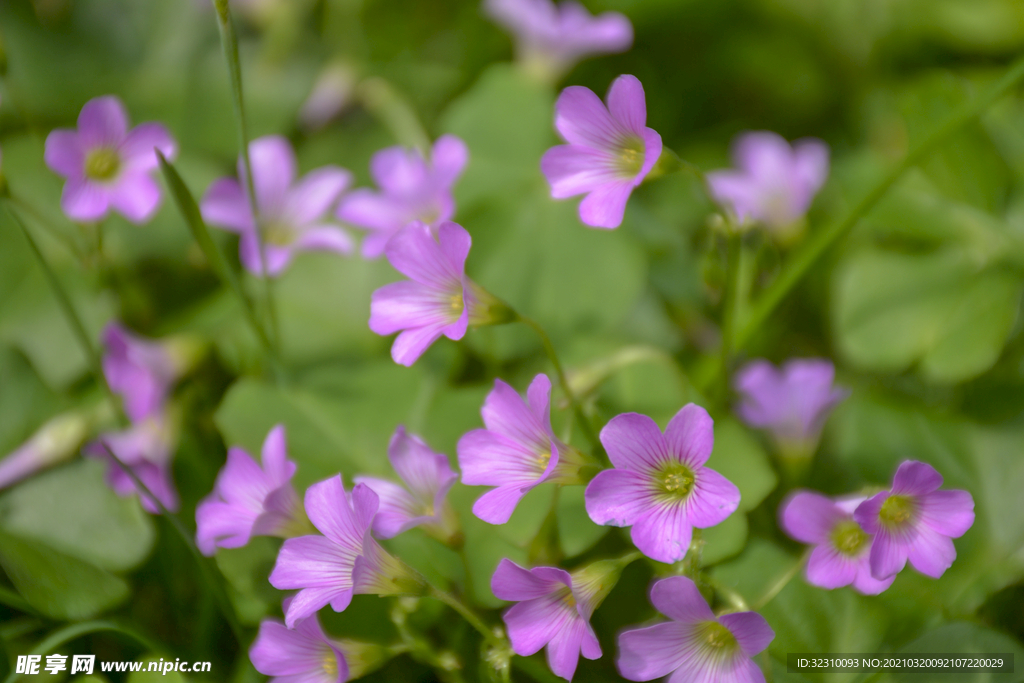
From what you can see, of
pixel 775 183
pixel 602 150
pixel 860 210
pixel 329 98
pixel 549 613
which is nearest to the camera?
pixel 549 613

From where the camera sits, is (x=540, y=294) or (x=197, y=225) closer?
(x=197, y=225)

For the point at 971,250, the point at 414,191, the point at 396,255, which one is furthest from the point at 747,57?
the point at 396,255

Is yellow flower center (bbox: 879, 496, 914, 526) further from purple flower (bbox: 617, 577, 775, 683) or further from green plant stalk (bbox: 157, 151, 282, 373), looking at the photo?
green plant stalk (bbox: 157, 151, 282, 373)

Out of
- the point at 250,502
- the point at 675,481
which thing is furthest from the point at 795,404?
the point at 250,502

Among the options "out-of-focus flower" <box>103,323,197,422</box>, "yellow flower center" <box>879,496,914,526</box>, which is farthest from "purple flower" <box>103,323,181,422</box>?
"yellow flower center" <box>879,496,914,526</box>

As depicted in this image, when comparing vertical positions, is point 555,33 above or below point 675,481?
above

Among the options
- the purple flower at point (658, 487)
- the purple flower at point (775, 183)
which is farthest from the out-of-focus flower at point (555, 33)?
the purple flower at point (658, 487)

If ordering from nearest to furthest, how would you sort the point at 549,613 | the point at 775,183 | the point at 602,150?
the point at 549,613 → the point at 602,150 → the point at 775,183

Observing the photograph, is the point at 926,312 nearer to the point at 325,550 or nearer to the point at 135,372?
the point at 325,550
